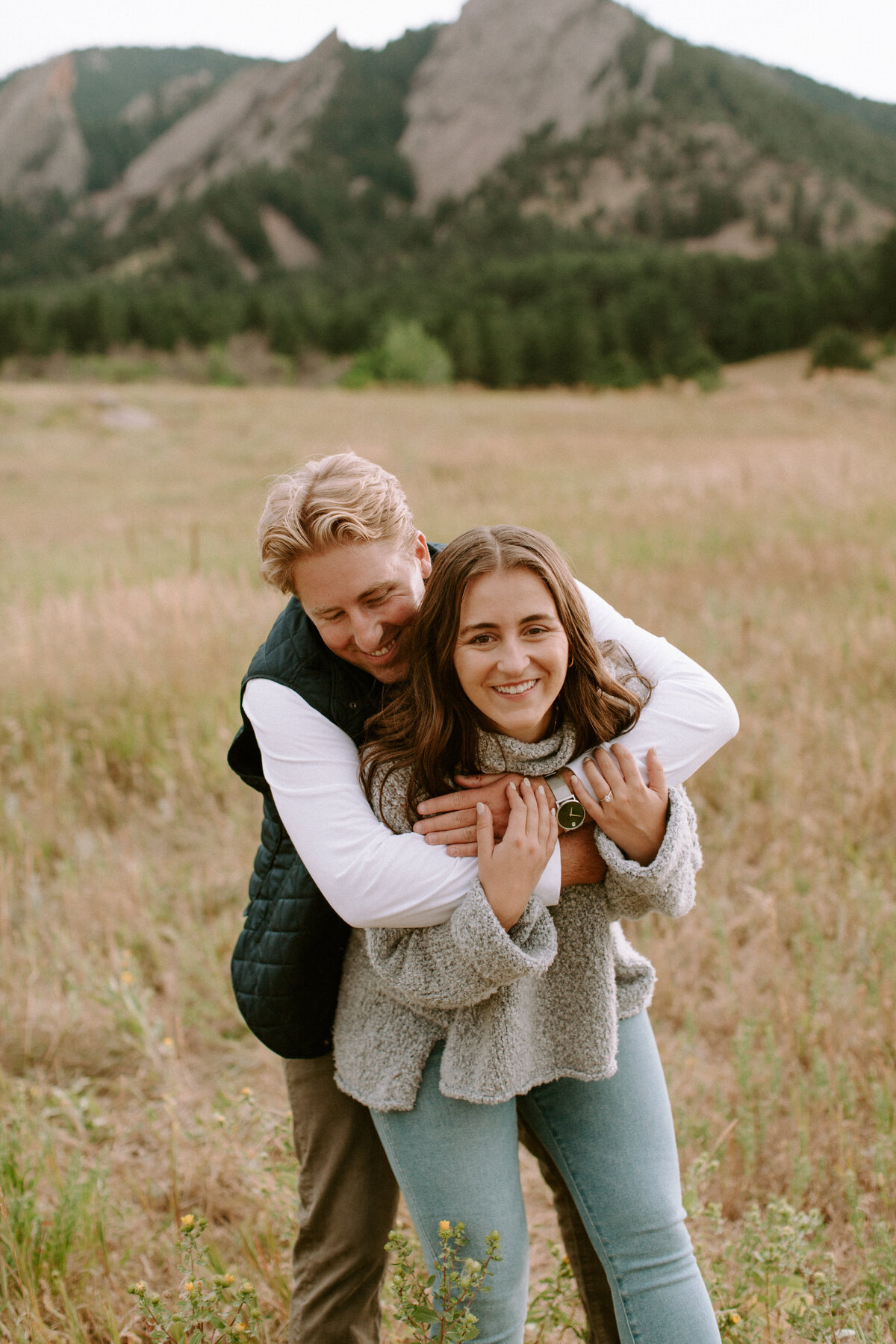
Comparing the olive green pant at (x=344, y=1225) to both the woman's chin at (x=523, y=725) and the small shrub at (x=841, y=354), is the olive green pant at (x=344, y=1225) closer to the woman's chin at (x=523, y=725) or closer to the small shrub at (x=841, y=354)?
the woman's chin at (x=523, y=725)

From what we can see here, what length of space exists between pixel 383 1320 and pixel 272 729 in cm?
144

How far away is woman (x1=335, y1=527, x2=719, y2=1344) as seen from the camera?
4.74 feet

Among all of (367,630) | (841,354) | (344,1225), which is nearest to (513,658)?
(367,630)

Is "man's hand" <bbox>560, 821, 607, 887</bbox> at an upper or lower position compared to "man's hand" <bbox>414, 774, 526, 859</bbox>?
lower

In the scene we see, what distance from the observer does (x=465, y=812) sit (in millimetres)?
1532

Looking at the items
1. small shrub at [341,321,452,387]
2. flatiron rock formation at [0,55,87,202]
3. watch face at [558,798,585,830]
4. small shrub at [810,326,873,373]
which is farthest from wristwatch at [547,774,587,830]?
flatiron rock formation at [0,55,87,202]

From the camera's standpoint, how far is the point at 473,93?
6083 inches

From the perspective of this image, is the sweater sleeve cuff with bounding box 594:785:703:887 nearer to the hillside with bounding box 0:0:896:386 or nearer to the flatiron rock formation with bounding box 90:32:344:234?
the hillside with bounding box 0:0:896:386

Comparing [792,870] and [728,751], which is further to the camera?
[728,751]

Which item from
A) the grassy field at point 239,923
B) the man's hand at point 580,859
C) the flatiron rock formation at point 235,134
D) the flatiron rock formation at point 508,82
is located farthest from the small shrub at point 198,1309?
the flatiron rock formation at point 235,134

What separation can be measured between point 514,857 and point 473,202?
5267 inches

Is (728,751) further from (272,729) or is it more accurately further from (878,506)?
(878,506)

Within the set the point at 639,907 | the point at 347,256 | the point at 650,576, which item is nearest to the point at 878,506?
the point at 650,576

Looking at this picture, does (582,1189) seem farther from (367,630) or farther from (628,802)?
(367,630)
